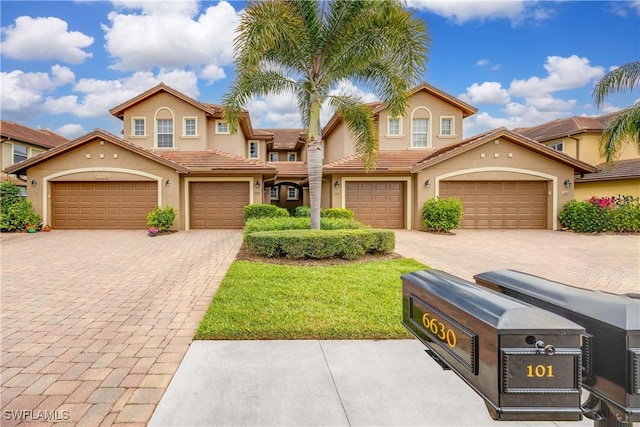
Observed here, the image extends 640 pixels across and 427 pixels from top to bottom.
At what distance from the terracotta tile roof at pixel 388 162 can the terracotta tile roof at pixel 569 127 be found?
1165 cm

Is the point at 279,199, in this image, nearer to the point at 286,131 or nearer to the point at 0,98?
the point at 286,131

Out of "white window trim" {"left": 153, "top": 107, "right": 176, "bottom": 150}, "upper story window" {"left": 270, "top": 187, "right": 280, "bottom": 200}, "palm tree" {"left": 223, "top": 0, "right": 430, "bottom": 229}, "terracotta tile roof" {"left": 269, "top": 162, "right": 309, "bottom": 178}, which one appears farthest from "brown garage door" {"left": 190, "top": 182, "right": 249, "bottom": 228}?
"upper story window" {"left": 270, "top": 187, "right": 280, "bottom": 200}

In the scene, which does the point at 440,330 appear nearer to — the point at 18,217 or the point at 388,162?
the point at 388,162

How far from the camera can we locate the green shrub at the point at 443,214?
14.6 m

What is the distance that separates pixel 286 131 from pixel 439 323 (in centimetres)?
3416

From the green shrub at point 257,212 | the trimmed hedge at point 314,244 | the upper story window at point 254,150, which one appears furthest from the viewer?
the upper story window at point 254,150

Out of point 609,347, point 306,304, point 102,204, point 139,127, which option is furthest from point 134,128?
point 609,347

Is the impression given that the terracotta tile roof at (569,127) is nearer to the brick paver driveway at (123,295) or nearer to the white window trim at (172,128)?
the brick paver driveway at (123,295)

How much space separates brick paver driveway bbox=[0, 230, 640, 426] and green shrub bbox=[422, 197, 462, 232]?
103 cm

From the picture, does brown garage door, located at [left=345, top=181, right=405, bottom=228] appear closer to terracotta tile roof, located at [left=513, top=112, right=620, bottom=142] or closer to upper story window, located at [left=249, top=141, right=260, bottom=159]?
upper story window, located at [left=249, top=141, right=260, bottom=159]

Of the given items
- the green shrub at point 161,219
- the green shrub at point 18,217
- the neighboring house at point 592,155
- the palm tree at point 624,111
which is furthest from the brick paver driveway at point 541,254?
the green shrub at point 18,217

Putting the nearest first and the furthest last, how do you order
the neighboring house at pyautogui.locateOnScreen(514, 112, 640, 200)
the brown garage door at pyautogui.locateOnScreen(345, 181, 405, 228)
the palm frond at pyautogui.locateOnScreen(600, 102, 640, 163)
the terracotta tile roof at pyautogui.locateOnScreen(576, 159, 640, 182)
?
the palm frond at pyautogui.locateOnScreen(600, 102, 640, 163) < the brown garage door at pyautogui.locateOnScreen(345, 181, 405, 228) < the terracotta tile roof at pyautogui.locateOnScreen(576, 159, 640, 182) < the neighboring house at pyautogui.locateOnScreen(514, 112, 640, 200)

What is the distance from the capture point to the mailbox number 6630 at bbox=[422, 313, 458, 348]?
2.03 metres

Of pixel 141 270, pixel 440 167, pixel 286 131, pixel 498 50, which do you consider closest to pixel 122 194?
pixel 141 270
